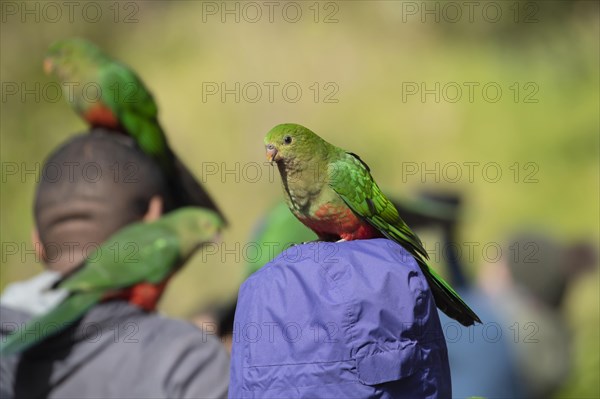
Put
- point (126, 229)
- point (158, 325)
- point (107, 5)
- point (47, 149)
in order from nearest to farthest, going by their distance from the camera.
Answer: point (158, 325), point (126, 229), point (47, 149), point (107, 5)

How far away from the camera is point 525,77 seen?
28.0 ft

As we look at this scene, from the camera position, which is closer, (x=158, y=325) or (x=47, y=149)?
(x=158, y=325)

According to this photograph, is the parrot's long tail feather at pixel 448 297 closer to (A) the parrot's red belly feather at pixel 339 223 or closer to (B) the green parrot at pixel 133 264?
(A) the parrot's red belly feather at pixel 339 223

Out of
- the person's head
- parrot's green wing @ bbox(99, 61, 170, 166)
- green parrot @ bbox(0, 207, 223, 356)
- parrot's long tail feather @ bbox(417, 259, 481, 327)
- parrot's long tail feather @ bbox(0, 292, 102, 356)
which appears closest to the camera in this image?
parrot's long tail feather @ bbox(417, 259, 481, 327)

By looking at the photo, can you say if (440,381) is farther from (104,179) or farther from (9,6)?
(9,6)

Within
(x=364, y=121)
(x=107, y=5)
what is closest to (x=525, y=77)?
(x=364, y=121)

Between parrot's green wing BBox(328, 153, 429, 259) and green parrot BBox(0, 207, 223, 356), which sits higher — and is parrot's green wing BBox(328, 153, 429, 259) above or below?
above

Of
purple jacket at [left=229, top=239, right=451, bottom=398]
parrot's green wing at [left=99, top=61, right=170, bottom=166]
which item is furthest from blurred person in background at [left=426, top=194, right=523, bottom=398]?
purple jacket at [left=229, top=239, right=451, bottom=398]

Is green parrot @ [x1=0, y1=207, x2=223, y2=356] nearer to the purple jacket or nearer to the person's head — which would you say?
the person's head

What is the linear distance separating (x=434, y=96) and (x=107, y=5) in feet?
11.6

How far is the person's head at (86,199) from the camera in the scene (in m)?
2.84

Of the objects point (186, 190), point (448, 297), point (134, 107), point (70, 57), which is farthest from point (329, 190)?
point (70, 57)

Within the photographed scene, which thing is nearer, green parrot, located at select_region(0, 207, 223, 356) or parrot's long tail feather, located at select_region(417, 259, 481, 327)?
parrot's long tail feather, located at select_region(417, 259, 481, 327)

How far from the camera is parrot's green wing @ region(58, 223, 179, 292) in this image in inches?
105
